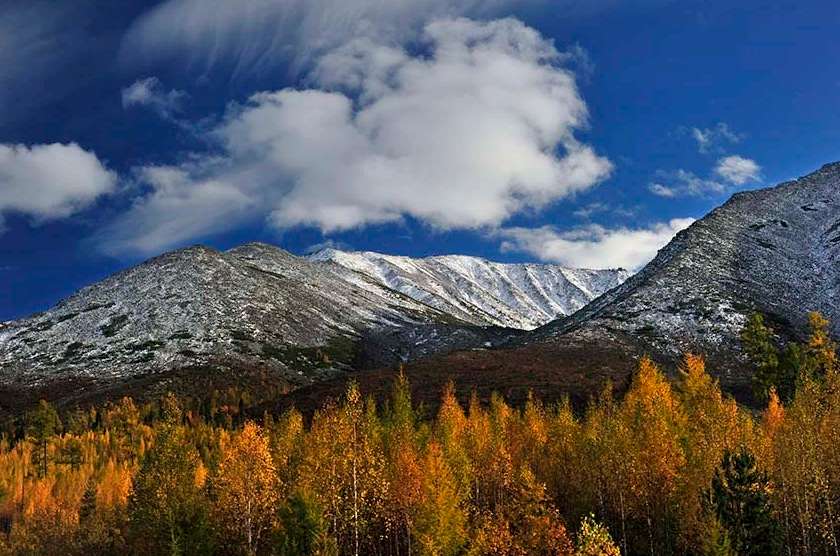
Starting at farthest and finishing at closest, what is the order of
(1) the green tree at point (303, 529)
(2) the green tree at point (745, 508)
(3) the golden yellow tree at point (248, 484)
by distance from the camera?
(3) the golden yellow tree at point (248, 484)
(1) the green tree at point (303, 529)
(2) the green tree at point (745, 508)

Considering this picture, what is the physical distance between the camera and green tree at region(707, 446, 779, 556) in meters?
48.9

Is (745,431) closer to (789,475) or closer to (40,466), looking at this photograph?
(789,475)

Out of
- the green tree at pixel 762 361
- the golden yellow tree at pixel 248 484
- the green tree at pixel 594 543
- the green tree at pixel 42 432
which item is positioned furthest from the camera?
the green tree at pixel 42 432

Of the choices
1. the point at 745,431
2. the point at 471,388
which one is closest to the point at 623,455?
the point at 745,431

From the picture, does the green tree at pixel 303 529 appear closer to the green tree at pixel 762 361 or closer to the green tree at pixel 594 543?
the green tree at pixel 594 543

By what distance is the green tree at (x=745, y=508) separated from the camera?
48875 mm

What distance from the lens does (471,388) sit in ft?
496

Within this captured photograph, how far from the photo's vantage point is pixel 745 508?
164ft

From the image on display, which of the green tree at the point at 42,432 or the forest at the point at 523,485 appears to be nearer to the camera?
the forest at the point at 523,485

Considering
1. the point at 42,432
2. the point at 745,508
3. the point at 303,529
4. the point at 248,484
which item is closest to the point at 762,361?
the point at 745,508

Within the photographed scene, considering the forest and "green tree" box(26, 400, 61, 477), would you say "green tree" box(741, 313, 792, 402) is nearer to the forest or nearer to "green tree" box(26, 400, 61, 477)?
the forest

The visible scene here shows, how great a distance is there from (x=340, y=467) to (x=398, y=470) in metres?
6.28

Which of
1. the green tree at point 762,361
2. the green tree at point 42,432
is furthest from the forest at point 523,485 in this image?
the green tree at point 42,432

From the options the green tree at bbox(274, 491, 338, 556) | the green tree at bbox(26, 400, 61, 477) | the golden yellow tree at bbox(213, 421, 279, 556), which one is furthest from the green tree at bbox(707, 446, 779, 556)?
the green tree at bbox(26, 400, 61, 477)
